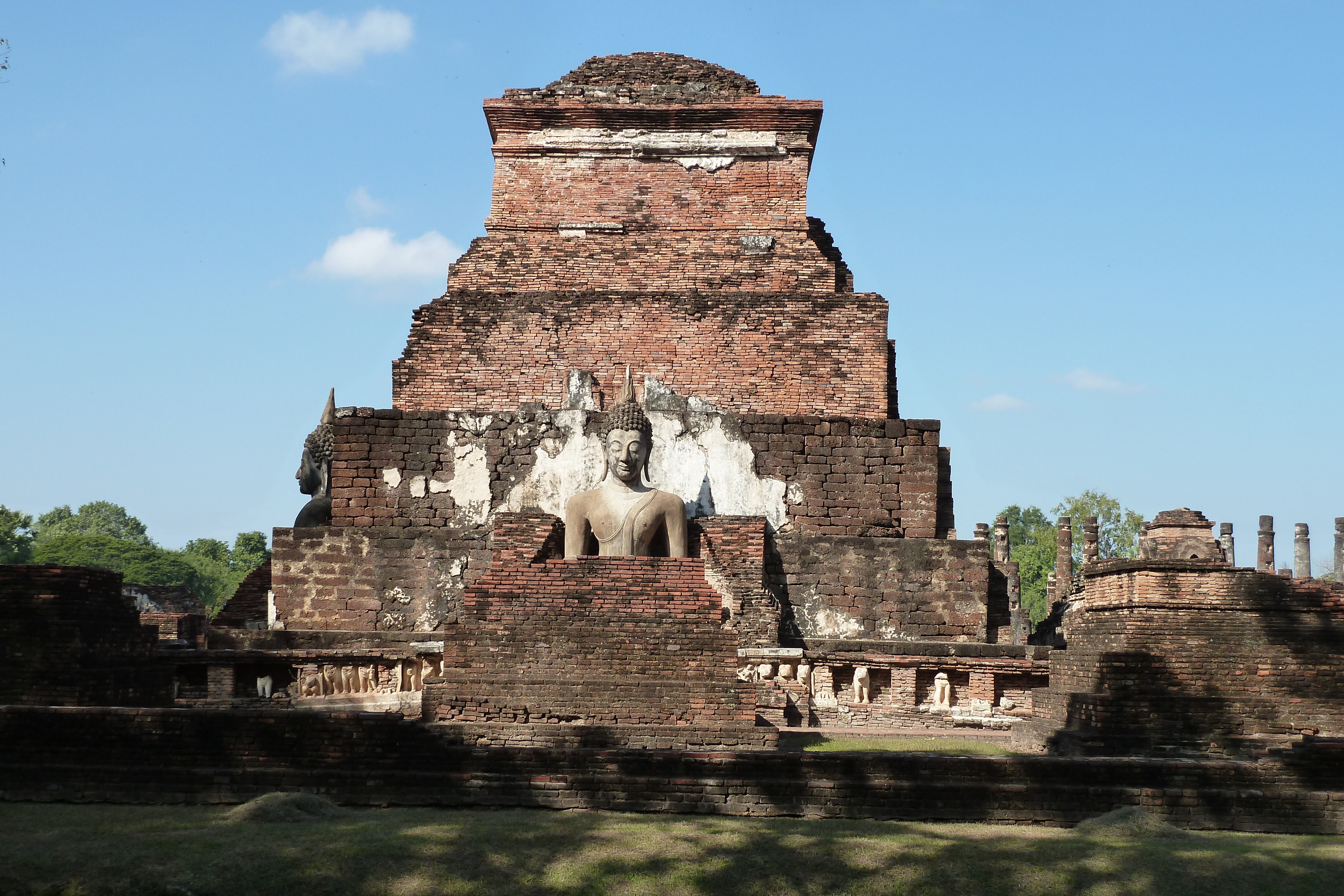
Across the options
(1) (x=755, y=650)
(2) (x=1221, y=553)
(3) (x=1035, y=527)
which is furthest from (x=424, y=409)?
(3) (x=1035, y=527)

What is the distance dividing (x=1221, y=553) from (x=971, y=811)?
9.41 metres

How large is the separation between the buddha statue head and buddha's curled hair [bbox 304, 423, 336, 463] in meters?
3.96

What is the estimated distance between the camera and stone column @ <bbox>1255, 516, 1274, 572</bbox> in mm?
48344

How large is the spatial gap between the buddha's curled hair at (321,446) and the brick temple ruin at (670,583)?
0.11ft

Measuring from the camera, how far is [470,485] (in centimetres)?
1419

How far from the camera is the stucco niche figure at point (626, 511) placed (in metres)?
12.0

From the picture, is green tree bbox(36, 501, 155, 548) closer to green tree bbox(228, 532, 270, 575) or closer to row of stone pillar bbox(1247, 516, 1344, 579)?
green tree bbox(228, 532, 270, 575)

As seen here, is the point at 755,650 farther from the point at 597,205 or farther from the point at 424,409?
the point at 597,205

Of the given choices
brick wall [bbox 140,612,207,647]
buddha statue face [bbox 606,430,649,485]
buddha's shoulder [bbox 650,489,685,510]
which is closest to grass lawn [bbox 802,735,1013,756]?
buddha's shoulder [bbox 650,489,685,510]

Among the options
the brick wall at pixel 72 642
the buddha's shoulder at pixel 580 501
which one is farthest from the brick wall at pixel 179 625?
the buddha's shoulder at pixel 580 501

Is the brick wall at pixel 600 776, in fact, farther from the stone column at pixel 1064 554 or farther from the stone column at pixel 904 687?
the stone column at pixel 1064 554

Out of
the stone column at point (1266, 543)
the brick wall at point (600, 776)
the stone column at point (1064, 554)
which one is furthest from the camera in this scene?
the stone column at point (1266, 543)

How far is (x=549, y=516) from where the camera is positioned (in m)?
12.1

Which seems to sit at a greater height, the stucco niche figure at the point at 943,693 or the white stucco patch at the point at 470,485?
the white stucco patch at the point at 470,485
